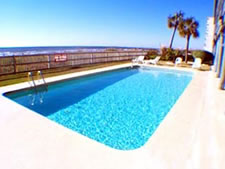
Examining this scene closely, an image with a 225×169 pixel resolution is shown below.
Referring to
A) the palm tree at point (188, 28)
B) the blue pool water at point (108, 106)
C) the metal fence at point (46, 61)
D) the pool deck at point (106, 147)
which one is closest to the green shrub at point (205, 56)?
the palm tree at point (188, 28)

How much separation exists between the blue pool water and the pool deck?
671mm

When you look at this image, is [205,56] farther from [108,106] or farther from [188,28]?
[108,106]

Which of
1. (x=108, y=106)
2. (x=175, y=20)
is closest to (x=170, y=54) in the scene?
(x=175, y=20)

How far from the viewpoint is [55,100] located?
591 cm

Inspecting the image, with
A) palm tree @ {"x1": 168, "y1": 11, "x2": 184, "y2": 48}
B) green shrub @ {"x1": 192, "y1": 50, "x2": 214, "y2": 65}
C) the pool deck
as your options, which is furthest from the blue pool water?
palm tree @ {"x1": 168, "y1": 11, "x2": 184, "y2": 48}

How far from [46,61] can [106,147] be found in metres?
7.71

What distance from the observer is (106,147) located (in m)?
2.72

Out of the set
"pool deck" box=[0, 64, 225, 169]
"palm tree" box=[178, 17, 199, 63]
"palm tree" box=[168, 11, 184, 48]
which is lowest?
"pool deck" box=[0, 64, 225, 169]

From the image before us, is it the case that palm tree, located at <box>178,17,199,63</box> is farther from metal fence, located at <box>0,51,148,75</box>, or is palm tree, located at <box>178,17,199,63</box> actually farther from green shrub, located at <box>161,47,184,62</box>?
metal fence, located at <box>0,51,148,75</box>

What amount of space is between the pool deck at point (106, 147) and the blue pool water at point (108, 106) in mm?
671

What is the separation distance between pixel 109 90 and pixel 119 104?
178 cm

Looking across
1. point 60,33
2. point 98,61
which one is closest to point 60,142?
point 98,61

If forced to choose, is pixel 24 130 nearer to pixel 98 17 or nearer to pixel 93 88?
pixel 93 88

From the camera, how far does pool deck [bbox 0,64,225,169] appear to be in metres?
2.30
